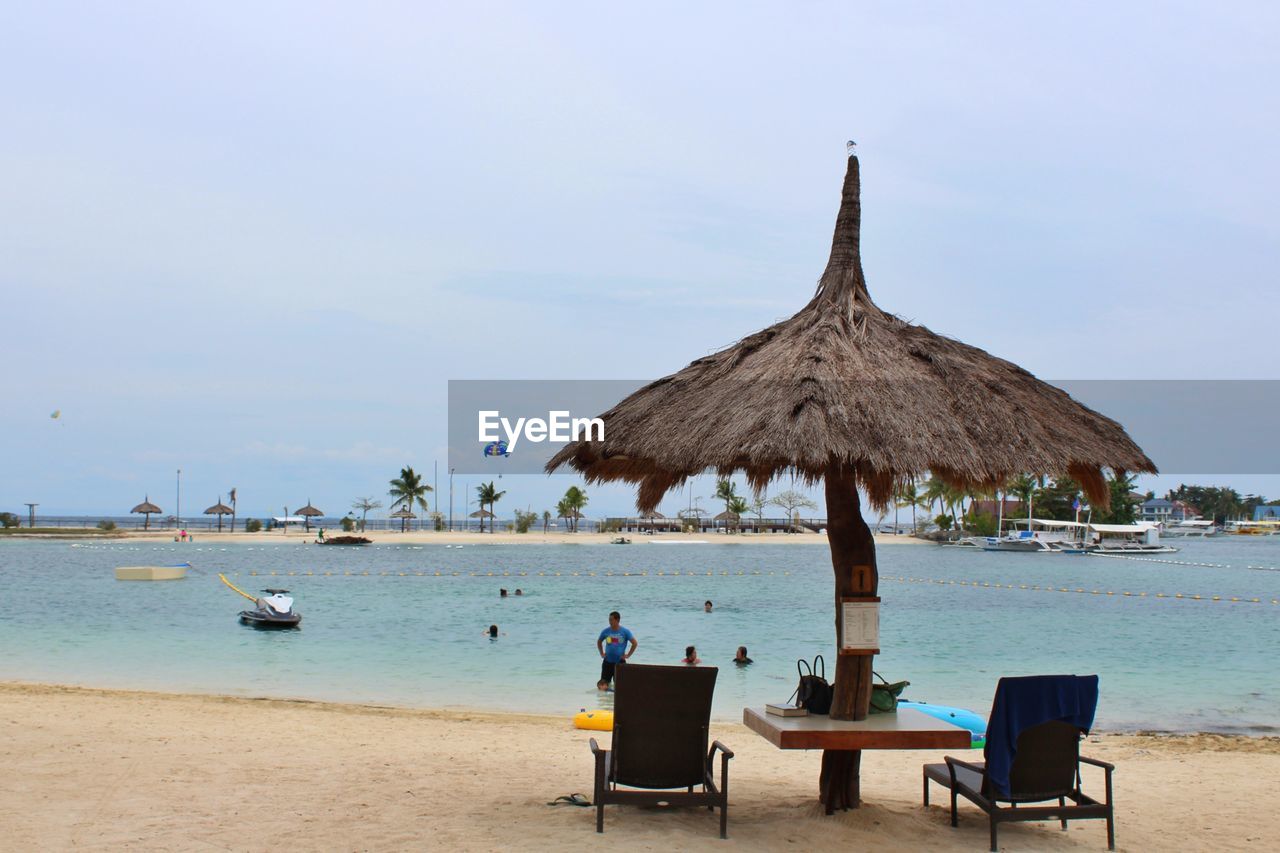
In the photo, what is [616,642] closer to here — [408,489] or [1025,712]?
[1025,712]

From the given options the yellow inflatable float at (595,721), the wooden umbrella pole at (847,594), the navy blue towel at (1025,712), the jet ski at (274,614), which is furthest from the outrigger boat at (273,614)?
the navy blue towel at (1025,712)

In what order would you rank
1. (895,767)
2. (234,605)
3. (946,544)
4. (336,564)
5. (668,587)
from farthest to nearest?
(946,544), (336,564), (668,587), (234,605), (895,767)

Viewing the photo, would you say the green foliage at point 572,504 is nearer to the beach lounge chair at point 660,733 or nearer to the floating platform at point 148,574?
the floating platform at point 148,574

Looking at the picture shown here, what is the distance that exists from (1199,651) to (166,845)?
20513mm

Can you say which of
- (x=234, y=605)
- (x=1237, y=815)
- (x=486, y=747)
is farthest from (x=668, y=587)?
(x=1237, y=815)

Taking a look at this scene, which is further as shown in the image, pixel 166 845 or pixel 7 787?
pixel 7 787

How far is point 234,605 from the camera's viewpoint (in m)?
27.0

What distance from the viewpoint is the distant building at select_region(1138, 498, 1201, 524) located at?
136 metres

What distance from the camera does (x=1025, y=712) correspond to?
4.75m

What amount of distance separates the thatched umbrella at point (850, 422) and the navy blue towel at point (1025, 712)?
65 cm

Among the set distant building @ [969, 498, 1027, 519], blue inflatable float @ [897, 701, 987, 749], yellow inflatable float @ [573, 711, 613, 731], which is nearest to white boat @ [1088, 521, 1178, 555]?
distant building @ [969, 498, 1027, 519]

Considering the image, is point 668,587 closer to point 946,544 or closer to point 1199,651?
point 1199,651

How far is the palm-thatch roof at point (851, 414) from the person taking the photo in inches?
184

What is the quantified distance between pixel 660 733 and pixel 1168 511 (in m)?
156
